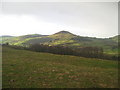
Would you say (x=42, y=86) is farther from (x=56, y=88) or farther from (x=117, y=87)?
(x=117, y=87)

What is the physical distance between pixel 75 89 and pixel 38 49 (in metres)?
88.6

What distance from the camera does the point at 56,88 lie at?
565 inches

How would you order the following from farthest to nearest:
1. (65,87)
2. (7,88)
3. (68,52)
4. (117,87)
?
(68,52) → (117,87) → (65,87) → (7,88)

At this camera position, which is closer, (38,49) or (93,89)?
(93,89)

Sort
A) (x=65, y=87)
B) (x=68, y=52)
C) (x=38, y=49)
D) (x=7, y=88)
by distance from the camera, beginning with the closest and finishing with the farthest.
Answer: (x=7, y=88), (x=65, y=87), (x=68, y=52), (x=38, y=49)

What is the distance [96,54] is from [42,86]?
82.8 metres

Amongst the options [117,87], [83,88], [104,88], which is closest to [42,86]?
[83,88]

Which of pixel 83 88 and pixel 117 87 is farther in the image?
pixel 117 87

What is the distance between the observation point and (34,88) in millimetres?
14086

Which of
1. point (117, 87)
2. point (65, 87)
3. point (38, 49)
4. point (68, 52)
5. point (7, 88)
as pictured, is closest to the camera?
point (7, 88)

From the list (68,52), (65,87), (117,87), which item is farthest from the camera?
(68,52)

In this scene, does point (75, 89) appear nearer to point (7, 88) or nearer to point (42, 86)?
point (42, 86)

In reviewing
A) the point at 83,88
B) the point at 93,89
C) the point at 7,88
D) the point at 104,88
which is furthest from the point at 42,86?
the point at 104,88

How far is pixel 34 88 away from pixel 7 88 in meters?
3.11
